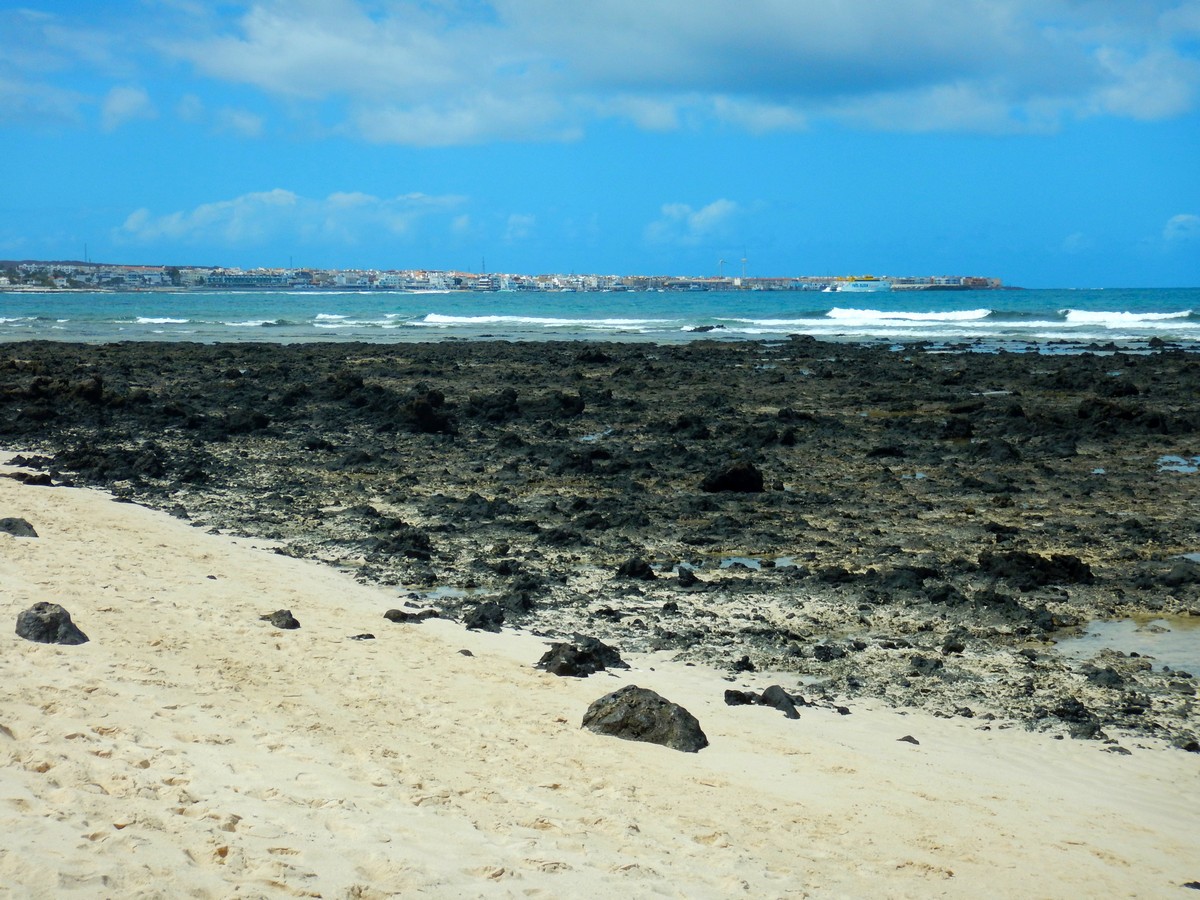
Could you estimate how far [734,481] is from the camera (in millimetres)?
13633

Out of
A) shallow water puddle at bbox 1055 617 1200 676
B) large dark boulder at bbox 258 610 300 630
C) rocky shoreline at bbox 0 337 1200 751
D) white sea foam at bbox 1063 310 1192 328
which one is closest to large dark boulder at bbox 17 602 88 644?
large dark boulder at bbox 258 610 300 630

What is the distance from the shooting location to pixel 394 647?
24.8ft

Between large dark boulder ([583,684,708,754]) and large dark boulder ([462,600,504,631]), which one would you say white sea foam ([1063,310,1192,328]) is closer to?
large dark boulder ([462,600,504,631])

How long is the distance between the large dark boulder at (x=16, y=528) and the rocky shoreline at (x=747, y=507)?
7.38ft

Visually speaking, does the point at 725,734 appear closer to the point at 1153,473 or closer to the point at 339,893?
the point at 339,893

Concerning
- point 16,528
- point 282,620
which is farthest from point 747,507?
point 16,528

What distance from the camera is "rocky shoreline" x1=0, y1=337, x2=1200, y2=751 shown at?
8.14m

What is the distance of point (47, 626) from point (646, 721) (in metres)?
3.32

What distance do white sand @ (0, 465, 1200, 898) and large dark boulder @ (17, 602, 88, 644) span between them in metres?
0.09

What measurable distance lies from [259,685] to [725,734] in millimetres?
2528

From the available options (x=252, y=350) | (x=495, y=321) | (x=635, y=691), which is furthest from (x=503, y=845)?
(x=495, y=321)

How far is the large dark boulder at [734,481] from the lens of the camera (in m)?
13.6

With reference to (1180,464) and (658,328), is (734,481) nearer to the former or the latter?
(1180,464)

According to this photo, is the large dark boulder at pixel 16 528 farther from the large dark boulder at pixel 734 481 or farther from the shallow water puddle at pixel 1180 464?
the shallow water puddle at pixel 1180 464
